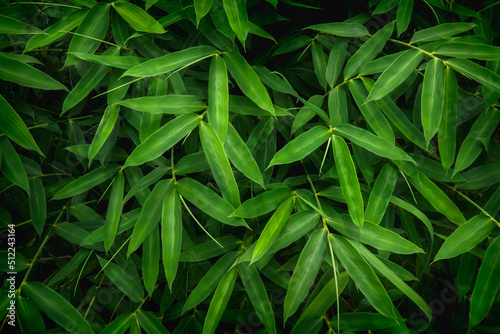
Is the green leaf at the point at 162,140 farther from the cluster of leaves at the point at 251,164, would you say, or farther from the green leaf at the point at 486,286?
the green leaf at the point at 486,286

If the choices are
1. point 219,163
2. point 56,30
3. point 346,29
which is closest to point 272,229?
point 219,163

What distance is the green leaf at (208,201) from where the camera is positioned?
0.73 meters

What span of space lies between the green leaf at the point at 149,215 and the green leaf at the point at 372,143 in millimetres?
363

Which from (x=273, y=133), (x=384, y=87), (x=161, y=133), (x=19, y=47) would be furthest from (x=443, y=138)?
(x=19, y=47)

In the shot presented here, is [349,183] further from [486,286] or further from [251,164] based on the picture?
[486,286]

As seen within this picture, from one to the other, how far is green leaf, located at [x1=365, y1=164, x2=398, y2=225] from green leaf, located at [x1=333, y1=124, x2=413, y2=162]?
75 millimetres

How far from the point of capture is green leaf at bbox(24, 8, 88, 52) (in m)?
0.80

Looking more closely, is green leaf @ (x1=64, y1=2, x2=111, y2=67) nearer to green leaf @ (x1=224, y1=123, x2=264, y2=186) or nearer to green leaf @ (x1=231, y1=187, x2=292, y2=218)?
green leaf @ (x1=224, y1=123, x2=264, y2=186)

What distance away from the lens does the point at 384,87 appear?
2.46 ft

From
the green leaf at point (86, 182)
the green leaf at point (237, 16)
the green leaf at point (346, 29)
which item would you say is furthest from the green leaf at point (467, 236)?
the green leaf at point (86, 182)

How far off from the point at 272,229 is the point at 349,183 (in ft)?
0.55

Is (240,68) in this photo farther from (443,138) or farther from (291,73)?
(443,138)

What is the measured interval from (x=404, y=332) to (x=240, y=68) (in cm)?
64

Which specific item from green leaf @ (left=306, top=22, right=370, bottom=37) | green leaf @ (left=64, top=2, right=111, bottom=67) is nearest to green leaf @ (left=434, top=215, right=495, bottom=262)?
green leaf @ (left=306, top=22, right=370, bottom=37)
